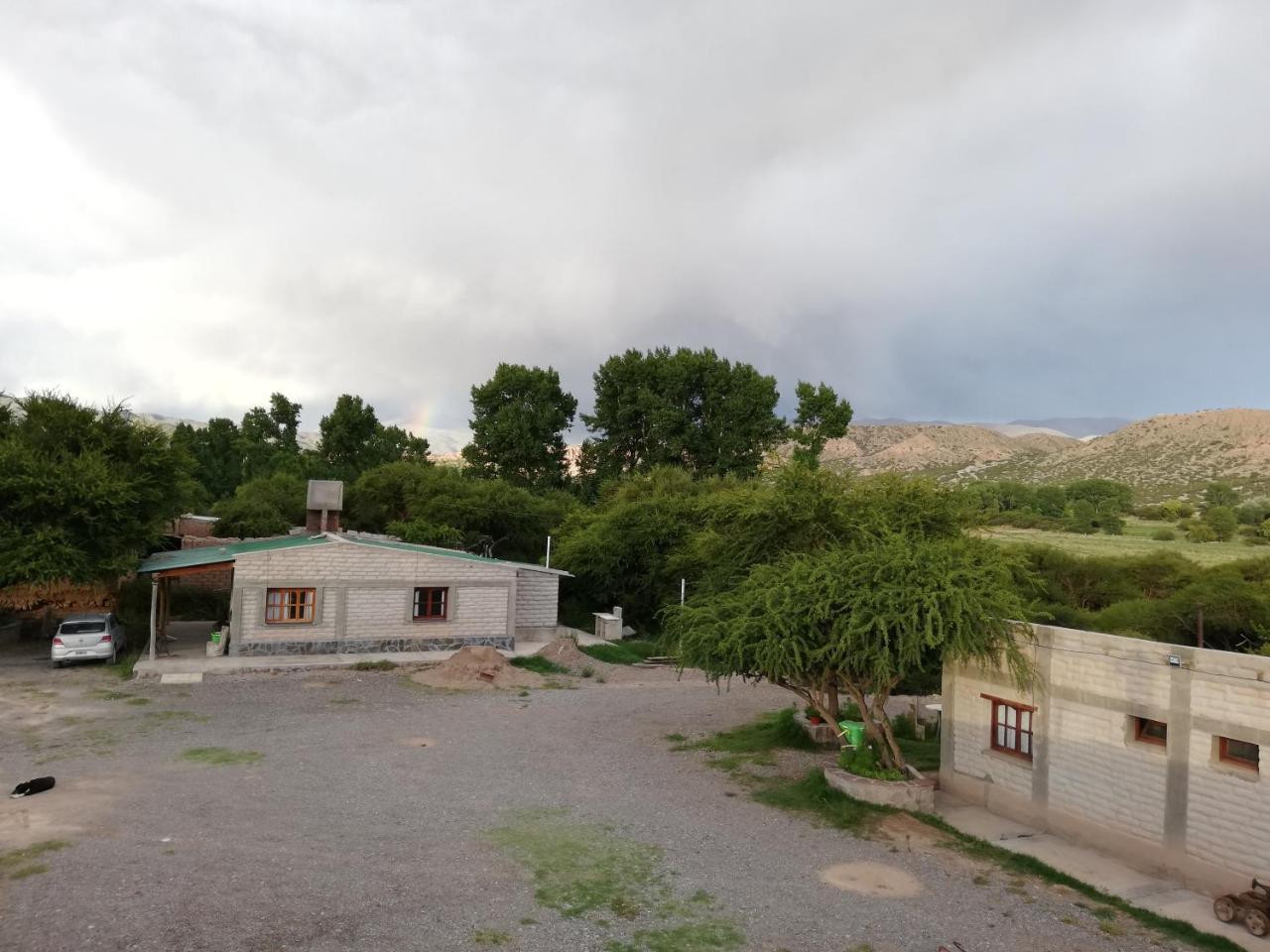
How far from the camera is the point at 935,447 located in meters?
155

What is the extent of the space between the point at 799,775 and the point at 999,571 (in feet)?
20.4

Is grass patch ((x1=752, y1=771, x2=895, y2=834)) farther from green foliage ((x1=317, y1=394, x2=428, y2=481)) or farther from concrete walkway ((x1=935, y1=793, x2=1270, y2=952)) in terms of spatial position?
green foliage ((x1=317, y1=394, x2=428, y2=481))

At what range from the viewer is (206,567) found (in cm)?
2722

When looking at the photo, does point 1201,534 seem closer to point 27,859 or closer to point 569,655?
point 569,655

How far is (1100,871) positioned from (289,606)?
966 inches

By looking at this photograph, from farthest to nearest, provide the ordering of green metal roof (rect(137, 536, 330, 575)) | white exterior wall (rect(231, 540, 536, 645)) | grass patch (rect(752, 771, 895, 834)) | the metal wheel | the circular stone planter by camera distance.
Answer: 1. green metal roof (rect(137, 536, 330, 575))
2. white exterior wall (rect(231, 540, 536, 645))
3. the circular stone planter
4. grass patch (rect(752, 771, 895, 834))
5. the metal wheel

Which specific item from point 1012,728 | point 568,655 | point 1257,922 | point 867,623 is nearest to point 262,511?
point 568,655

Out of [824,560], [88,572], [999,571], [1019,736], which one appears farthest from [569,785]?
[88,572]

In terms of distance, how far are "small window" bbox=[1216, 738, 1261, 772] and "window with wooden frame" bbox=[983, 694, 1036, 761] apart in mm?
3169

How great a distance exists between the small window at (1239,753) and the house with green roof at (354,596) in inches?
921

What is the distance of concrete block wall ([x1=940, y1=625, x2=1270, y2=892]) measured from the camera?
12.0 m

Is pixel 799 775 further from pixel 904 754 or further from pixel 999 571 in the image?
pixel 999 571

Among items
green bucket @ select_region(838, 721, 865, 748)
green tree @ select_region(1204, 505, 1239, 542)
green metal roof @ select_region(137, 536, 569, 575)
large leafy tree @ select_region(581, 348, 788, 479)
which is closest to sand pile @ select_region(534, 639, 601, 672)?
green metal roof @ select_region(137, 536, 569, 575)

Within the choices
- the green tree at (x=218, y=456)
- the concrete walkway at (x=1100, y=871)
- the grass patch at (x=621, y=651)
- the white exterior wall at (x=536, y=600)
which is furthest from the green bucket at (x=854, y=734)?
the green tree at (x=218, y=456)
